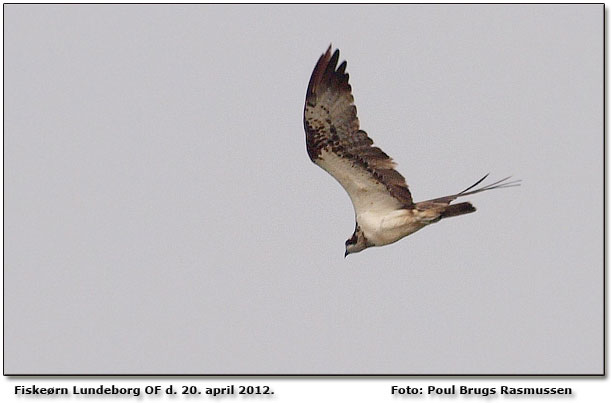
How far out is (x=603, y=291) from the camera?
11.7 m

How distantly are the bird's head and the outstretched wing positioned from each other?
0.45 m

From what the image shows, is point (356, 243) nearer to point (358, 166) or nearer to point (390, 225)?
point (390, 225)

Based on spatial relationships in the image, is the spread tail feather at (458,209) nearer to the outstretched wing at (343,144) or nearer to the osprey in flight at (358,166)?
the osprey in flight at (358,166)

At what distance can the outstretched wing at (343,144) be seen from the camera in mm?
11109

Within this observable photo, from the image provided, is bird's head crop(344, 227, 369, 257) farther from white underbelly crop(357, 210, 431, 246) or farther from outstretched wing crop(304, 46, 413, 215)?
outstretched wing crop(304, 46, 413, 215)

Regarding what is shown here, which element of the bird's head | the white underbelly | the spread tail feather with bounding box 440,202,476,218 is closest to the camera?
the spread tail feather with bounding box 440,202,476,218

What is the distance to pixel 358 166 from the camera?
11375 millimetres

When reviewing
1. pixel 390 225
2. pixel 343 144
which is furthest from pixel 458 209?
pixel 343 144

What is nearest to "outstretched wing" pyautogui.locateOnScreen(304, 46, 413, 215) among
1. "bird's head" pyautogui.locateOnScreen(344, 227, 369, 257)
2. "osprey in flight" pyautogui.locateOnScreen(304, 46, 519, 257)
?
"osprey in flight" pyautogui.locateOnScreen(304, 46, 519, 257)

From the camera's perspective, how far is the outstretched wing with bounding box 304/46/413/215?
36.4 ft

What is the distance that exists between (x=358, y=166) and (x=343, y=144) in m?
0.27
